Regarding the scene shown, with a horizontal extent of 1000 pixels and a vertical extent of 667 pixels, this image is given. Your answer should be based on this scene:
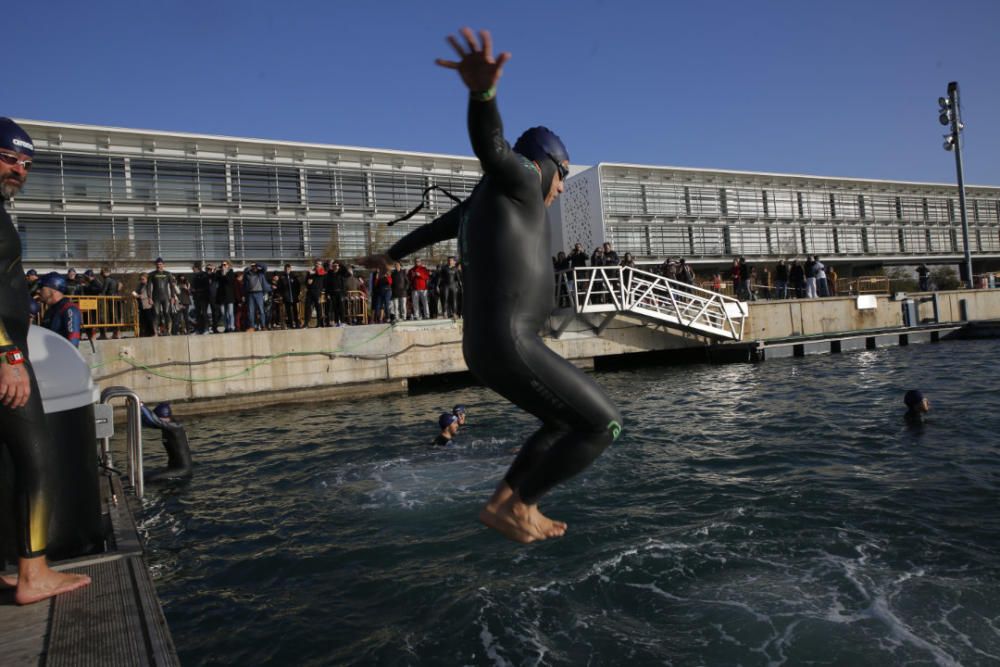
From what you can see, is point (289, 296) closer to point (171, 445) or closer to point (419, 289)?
point (419, 289)

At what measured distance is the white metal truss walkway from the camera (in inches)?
842

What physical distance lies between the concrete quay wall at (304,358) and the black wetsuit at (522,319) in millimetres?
16528

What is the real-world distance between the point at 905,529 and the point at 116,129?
111 ft

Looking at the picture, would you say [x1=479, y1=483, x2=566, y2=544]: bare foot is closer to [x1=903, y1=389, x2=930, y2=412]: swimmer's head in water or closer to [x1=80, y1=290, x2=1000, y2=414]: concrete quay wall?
[x1=903, y1=389, x2=930, y2=412]: swimmer's head in water

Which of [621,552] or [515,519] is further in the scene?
[621,552]

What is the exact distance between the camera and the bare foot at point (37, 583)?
3357mm

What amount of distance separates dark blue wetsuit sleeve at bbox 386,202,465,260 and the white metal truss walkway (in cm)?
1700

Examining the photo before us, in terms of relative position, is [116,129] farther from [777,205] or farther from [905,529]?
[777,205]

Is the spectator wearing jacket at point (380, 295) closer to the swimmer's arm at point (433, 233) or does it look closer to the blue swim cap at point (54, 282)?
the blue swim cap at point (54, 282)

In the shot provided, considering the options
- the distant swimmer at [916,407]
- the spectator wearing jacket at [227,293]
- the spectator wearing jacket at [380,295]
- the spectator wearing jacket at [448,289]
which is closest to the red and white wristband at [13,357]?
the distant swimmer at [916,407]

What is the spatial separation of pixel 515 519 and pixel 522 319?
0.87 meters

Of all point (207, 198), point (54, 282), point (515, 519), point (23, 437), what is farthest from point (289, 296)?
point (515, 519)

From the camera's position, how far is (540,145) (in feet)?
9.53

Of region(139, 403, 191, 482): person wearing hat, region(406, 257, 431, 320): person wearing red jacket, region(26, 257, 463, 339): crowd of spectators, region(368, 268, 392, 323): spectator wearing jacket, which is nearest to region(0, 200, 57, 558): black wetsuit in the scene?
region(139, 403, 191, 482): person wearing hat
